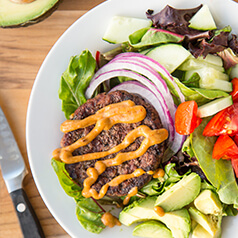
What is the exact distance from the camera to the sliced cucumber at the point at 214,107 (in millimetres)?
2293

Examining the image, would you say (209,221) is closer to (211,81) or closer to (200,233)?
(200,233)

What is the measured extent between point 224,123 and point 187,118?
0.30 metres

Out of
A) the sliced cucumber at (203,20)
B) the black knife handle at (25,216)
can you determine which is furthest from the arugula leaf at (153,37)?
the black knife handle at (25,216)

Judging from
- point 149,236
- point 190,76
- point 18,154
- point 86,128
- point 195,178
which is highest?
point 190,76

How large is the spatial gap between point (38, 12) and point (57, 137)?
1099 mm

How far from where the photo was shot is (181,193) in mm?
2338

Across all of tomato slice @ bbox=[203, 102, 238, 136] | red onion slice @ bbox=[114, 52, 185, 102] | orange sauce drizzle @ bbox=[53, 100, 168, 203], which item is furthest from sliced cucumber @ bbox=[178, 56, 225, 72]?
orange sauce drizzle @ bbox=[53, 100, 168, 203]

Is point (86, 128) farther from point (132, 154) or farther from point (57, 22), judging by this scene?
point (57, 22)

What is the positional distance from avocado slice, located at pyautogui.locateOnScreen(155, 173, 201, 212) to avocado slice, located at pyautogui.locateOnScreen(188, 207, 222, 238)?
0.11 m

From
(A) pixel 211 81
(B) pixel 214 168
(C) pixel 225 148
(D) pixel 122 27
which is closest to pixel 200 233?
(B) pixel 214 168

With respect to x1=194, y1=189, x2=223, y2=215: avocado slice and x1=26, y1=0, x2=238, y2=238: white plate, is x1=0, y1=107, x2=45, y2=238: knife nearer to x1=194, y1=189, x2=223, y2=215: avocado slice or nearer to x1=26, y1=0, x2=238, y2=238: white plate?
x1=26, y1=0, x2=238, y2=238: white plate

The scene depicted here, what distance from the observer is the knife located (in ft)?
8.91

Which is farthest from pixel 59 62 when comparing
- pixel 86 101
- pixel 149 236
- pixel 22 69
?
pixel 149 236

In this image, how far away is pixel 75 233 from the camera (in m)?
2.45
